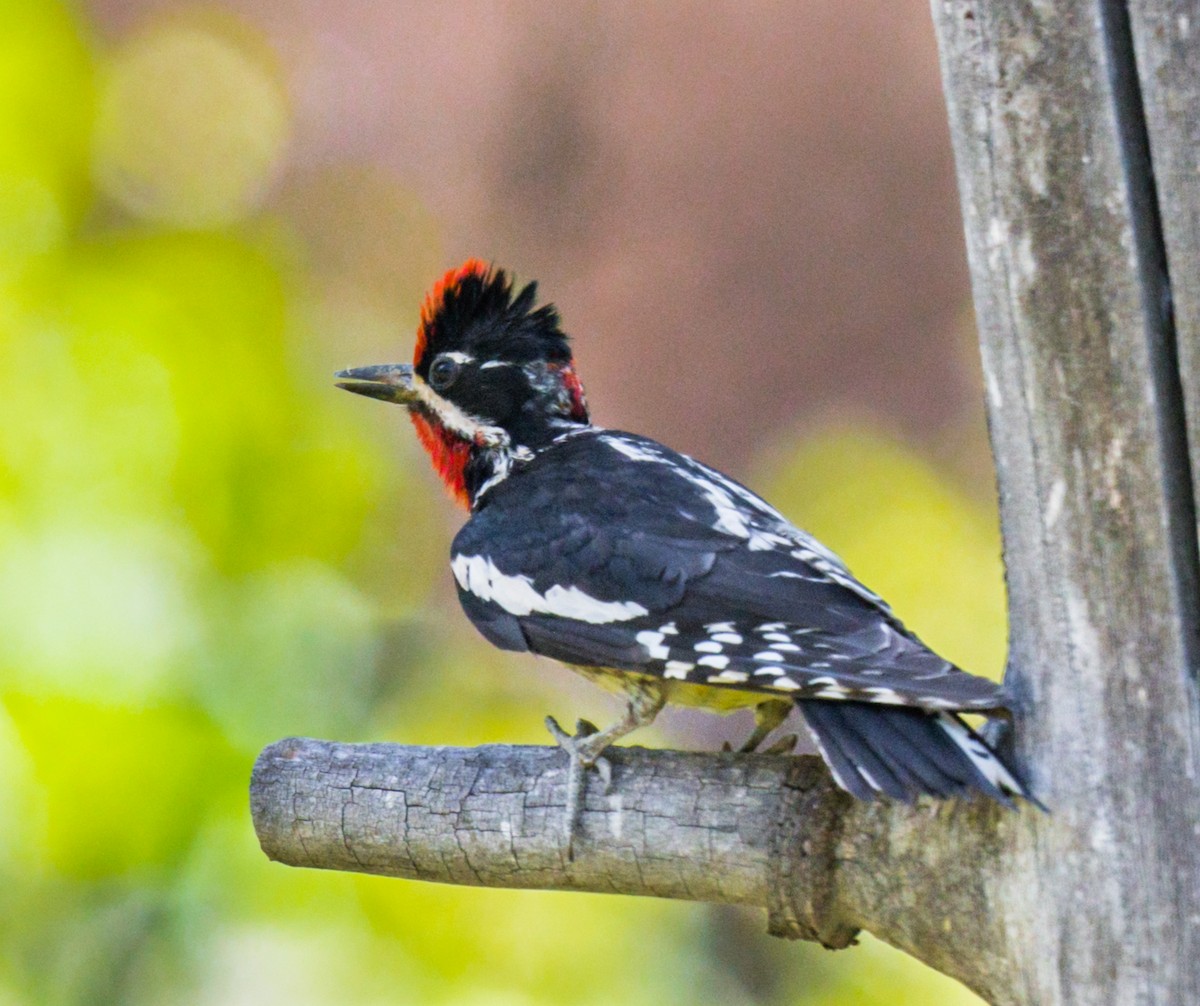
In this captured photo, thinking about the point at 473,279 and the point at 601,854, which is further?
the point at 473,279

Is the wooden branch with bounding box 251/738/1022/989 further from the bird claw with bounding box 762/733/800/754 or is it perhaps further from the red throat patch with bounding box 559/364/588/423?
the red throat patch with bounding box 559/364/588/423

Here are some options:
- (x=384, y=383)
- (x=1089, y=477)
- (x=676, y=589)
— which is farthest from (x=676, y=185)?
(x=1089, y=477)

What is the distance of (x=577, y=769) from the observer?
6.72 feet

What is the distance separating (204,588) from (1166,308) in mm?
2296

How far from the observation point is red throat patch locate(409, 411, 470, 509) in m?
2.75

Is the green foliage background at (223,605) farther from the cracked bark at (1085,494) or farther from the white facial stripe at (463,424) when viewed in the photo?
the cracked bark at (1085,494)

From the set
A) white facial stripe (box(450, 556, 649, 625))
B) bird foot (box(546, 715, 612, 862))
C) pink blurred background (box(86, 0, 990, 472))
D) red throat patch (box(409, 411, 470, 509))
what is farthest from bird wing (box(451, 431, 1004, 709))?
pink blurred background (box(86, 0, 990, 472))

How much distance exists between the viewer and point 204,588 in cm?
329

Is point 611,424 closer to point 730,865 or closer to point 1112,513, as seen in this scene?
point 730,865

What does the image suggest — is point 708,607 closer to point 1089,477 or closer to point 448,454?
point 1089,477

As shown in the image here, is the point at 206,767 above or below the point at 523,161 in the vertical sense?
below

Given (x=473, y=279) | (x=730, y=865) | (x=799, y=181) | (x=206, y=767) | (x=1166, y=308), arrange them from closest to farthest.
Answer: (x=1166, y=308), (x=730, y=865), (x=473, y=279), (x=206, y=767), (x=799, y=181)

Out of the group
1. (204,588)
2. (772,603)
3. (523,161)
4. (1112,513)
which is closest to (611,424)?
(523,161)

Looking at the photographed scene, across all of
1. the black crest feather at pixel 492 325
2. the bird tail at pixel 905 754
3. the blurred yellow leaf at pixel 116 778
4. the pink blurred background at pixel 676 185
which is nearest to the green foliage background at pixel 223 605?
the blurred yellow leaf at pixel 116 778
